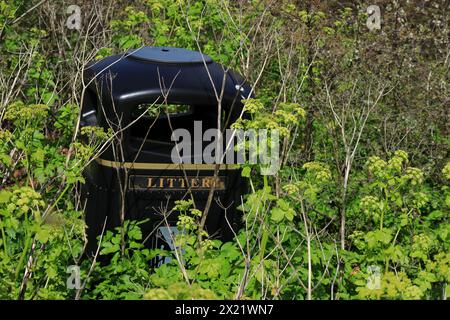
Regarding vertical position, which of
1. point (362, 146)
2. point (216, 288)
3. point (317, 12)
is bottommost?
point (216, 288)

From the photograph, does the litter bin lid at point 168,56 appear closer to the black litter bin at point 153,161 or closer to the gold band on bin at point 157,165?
the black litter bin at point 153,161

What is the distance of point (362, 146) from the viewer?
297 inches

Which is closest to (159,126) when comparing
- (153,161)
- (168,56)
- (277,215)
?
(168,56)

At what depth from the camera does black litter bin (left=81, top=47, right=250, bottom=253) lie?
569cm

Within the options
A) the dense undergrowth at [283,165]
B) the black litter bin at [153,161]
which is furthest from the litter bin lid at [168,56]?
the dense undergrowth at [283,165]

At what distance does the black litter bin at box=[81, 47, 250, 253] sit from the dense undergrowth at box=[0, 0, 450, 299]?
17cm

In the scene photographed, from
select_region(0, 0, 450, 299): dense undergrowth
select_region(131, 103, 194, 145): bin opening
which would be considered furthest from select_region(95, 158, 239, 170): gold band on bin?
select_region(131, 103, 194, 145): bin opening

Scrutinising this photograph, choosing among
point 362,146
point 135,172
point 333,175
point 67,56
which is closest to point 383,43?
point 362,146

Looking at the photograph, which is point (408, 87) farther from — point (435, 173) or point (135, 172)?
point (135, 172)

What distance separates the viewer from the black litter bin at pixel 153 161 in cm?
569

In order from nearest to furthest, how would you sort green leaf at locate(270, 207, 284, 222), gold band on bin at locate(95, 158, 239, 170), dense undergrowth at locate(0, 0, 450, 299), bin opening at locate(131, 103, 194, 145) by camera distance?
green leaf at locate(270, 207, 284, 222) → dense undergrowth at locate(0, 0, 450, 299) → gold band on bin at locate(95, 158, 239, 170) → bin opening at locate(131, 103, 194, 145)

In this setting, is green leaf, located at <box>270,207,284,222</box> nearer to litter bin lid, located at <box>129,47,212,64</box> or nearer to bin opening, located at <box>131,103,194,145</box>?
litter bin lid, located at <box>129,47,212,64</box>

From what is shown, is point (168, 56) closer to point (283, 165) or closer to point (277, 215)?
point (283, 165)
